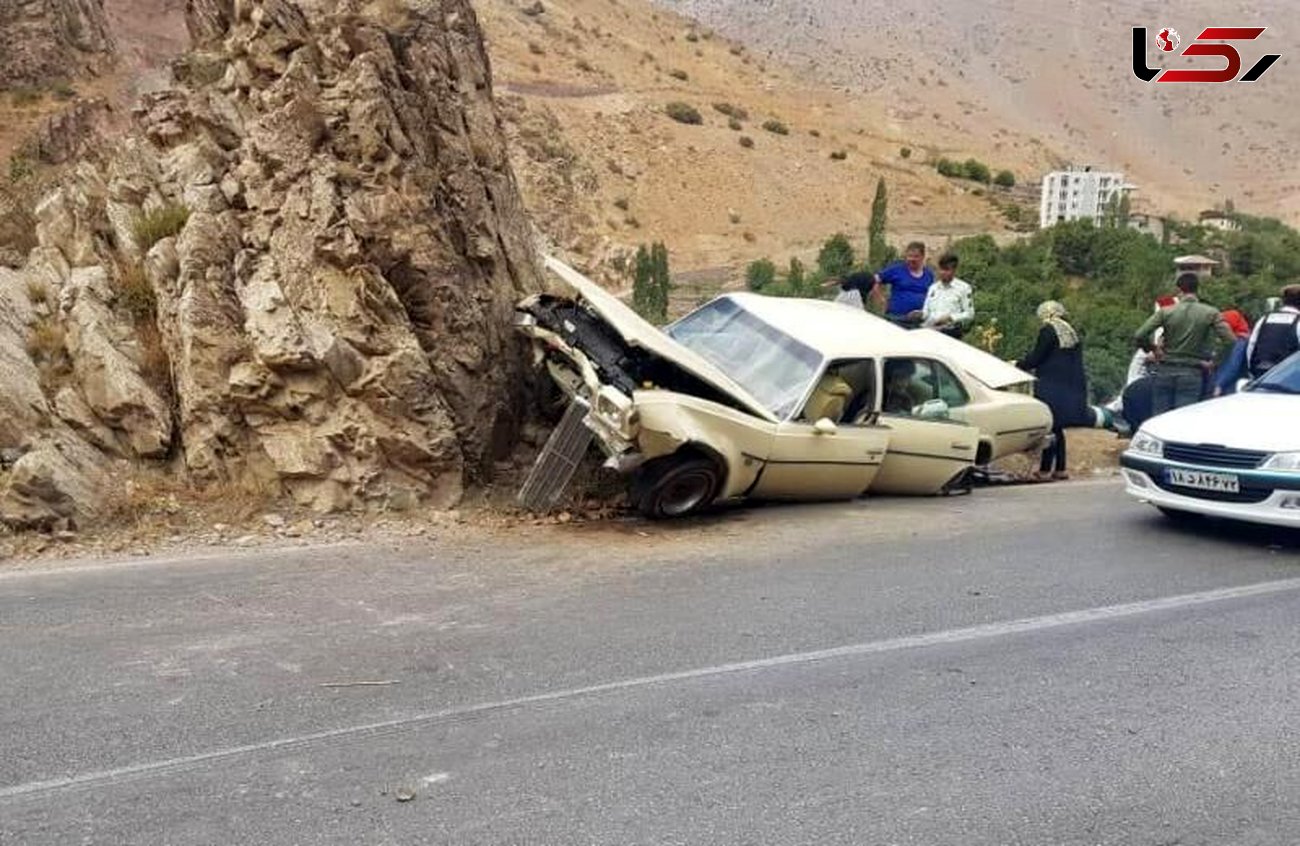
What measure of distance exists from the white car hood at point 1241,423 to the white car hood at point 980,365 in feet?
7.04

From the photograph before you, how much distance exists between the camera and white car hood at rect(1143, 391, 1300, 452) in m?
6.91

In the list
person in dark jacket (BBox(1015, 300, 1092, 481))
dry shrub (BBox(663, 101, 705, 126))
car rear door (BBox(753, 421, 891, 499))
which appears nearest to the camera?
car rear door (BBox(753, 421, 891, 499))

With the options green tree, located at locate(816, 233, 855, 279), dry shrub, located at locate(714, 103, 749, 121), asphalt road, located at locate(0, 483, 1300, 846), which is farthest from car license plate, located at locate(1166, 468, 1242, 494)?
dry shrub, located at locate(714, 103, 749, 121)

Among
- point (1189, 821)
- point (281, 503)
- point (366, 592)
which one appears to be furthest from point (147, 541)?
point (1189, 821)

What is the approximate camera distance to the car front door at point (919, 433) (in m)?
8.49

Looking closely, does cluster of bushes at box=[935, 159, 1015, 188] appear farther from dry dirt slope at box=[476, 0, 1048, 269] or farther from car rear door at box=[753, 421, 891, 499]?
car rear door at box=[753, 421, 891, 499]

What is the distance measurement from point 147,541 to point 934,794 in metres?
5.15

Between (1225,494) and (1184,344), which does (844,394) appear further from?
(1184,344)

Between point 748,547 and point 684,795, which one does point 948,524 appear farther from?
point 684,795

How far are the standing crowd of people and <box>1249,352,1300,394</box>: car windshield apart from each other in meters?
1.52

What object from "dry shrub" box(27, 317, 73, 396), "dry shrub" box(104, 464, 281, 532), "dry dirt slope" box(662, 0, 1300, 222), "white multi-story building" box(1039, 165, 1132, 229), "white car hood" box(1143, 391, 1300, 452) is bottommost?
"dry shrub" box(104, 464, 281, 532)

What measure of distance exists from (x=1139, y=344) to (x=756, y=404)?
5.38m

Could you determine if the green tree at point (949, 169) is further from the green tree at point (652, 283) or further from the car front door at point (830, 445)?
the car front door at point (830, 445)

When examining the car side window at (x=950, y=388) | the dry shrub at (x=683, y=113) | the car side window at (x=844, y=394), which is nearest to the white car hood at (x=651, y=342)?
the car side window at (x=844, y=394)
